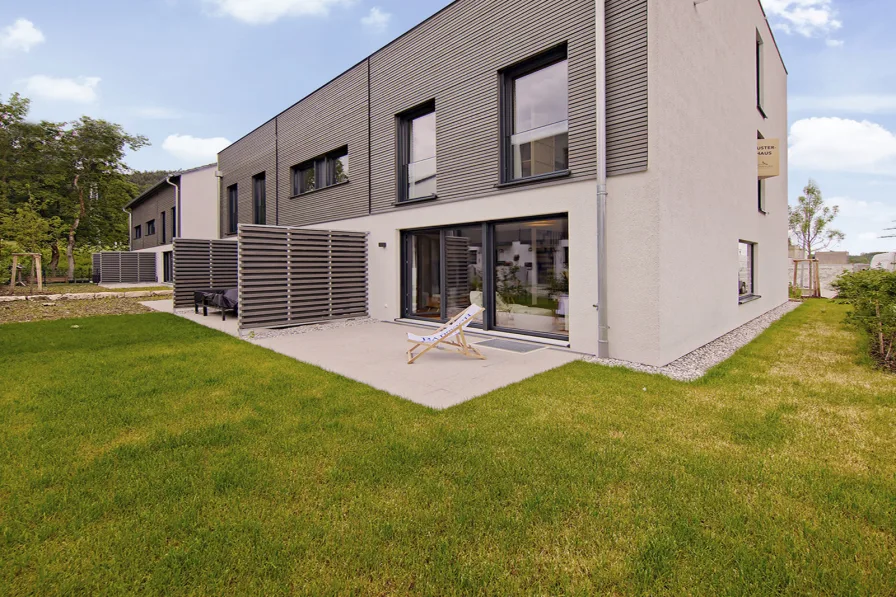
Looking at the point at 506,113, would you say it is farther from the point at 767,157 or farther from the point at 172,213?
the point at 172,213

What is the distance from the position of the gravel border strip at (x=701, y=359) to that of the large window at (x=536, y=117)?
3.12 meters

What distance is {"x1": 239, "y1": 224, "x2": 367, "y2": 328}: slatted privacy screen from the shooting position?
8422 millimetres

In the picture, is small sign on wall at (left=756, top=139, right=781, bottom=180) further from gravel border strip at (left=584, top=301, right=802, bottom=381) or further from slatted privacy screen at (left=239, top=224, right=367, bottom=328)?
slatted privacy screen at (left=239, top=224, right=367, bottom=328)

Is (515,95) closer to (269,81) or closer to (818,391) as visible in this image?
(818,391)

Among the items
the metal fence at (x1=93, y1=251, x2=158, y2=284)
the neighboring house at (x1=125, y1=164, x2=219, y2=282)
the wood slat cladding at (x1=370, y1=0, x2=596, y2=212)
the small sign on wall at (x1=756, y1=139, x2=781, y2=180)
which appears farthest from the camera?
the metal fence at (x1=93, y1=251, x2=158, y2=284)

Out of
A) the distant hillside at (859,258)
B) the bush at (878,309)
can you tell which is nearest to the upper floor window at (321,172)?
the bush at (878,309)

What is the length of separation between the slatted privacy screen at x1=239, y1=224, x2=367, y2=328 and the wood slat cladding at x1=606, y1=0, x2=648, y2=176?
631 cm

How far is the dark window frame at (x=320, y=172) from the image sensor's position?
38.4 ft

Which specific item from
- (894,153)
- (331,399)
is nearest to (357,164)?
(331,399)

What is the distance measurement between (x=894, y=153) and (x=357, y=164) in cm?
3619

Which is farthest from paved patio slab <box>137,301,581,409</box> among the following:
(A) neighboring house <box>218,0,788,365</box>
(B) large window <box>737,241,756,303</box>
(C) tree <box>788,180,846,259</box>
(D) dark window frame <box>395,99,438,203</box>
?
(C) tree <box>788,180,846,259</box>

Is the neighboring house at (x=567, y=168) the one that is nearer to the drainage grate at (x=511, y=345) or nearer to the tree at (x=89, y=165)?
the drainage grate at (x=511, y=345)

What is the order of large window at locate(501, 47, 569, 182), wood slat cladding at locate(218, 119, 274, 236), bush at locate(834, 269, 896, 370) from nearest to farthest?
bush at locate(834, 269, 896, 370), large window at locate(501, 47, 569, 182), wood slat cladding at locate(218, 119, 274, 236)

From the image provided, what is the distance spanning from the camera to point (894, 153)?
2728cm
